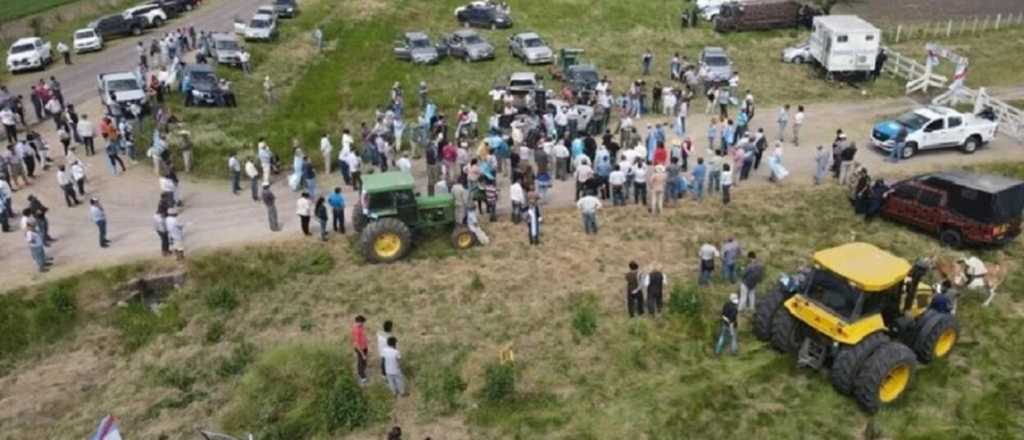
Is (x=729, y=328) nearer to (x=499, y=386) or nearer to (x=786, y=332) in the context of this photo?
(x=786, y=332)

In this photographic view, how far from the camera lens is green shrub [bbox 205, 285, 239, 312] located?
20.4 meters

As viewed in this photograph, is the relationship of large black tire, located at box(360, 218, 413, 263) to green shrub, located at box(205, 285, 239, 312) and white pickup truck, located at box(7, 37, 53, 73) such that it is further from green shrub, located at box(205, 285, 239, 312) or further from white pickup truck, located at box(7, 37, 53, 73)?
white pickup truck, located at box(7, 37, 53, 73)

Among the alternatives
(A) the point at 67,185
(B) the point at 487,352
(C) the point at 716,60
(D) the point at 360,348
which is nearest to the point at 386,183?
(B) the point at 487,352

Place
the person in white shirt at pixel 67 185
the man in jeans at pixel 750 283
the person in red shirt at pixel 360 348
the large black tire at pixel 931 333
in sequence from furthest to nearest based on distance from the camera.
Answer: the person in white shirt at pixel 67 185, the man in jeans at pixel 750 283, the person in red shirt at pixel 360 348, the large black tire at pixel 931 333

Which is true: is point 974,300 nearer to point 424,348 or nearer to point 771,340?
point 771,340

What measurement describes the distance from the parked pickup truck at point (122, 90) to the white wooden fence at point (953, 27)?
3309 cm

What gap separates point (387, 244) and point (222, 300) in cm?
402

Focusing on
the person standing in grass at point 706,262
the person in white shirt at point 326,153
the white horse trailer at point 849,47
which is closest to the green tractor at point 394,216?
the person in white shirt at point 326,153

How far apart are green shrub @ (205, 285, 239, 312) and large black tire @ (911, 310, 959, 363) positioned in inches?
572

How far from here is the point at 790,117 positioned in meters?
32.1

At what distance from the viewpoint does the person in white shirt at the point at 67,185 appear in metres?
24.7

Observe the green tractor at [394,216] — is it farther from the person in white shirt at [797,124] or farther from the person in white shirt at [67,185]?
the person in white shirt at [797,124]

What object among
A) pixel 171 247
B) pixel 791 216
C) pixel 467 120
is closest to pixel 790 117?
pixel 791 216

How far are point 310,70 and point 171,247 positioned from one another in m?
18.0
